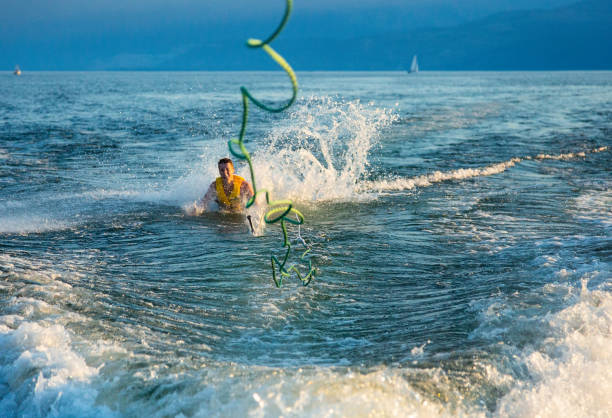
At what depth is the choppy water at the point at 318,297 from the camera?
3.78 meters

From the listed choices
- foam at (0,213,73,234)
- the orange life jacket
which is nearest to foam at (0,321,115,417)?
foam at (0,213,73,234)

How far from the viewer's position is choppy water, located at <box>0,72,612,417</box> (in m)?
3.78

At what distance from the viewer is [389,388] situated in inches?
146

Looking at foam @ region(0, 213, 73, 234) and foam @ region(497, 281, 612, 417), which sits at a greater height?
foam @ region(0, 213, 73, 234)

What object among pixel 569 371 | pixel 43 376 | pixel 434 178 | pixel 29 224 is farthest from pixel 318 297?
pixel 434 178

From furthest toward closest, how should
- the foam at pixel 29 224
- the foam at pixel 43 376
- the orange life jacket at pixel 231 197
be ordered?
the orange life jacket at pixel 231 197, the foam at pixel 29 224, the foam at pixel 43 376

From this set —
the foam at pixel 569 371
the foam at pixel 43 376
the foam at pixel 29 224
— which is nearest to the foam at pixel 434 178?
the foam at pixel 29 224

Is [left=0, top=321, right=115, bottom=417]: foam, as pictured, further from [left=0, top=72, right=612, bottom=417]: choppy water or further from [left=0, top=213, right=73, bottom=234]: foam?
[left=0, top=213, right=73, bottom=234]: foam

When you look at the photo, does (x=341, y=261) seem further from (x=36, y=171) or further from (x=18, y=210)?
(x=36, y=171)

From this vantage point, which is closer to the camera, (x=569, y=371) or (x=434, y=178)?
(x=569, y=371)

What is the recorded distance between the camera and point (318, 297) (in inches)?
230

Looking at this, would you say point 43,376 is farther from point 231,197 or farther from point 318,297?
point 231,197

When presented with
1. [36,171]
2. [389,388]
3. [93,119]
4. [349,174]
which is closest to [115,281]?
[389,388]

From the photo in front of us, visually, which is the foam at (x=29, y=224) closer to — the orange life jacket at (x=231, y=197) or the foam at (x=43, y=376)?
the orange life jacket at (x=231, y=197)
